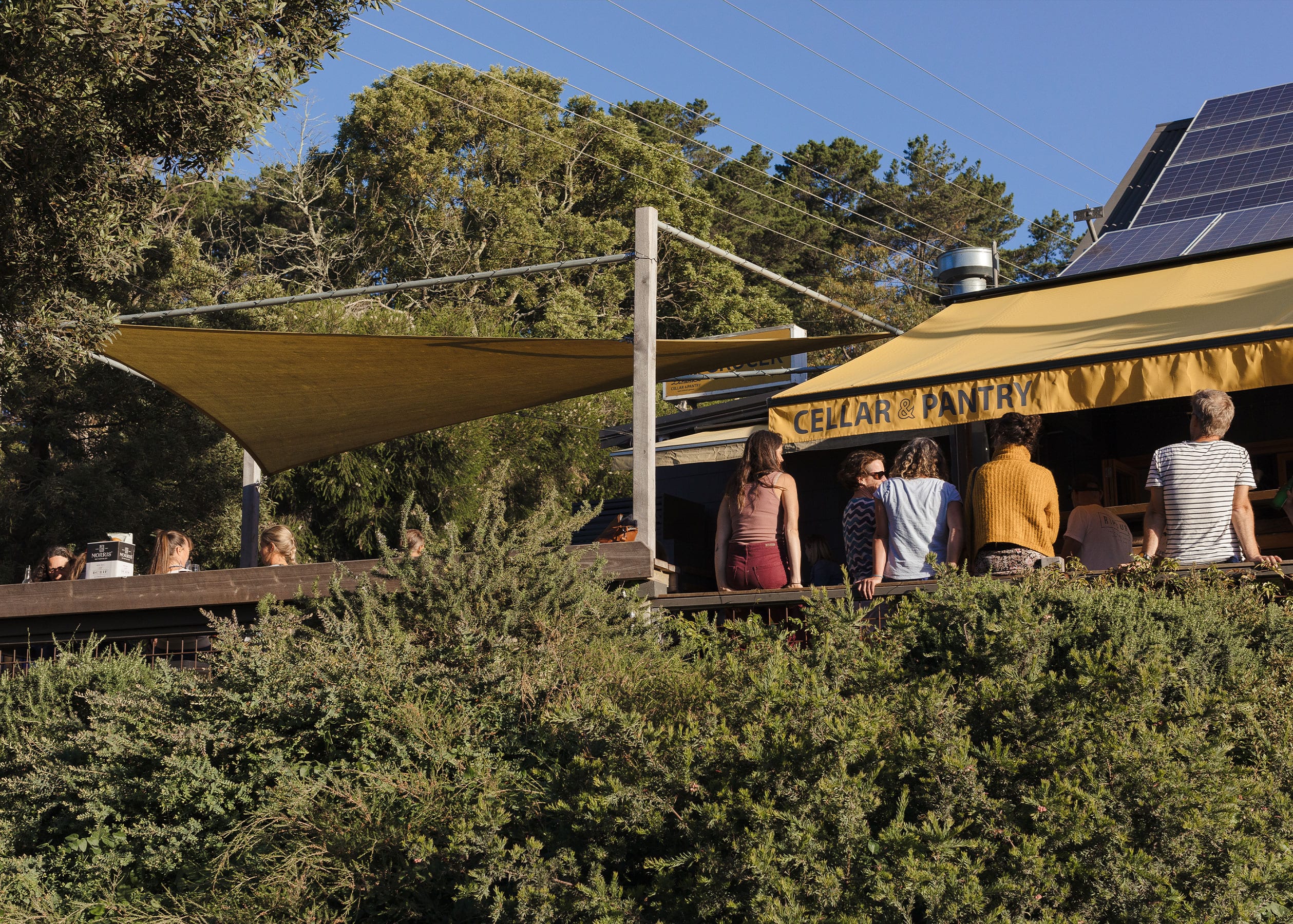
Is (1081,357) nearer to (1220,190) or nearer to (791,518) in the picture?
(791,518)

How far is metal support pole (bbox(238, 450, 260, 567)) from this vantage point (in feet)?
30.4

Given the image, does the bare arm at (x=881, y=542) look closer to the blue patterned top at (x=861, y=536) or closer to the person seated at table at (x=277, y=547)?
the blue patterned top at (x=861, y=536)

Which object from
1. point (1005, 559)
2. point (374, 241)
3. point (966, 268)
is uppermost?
point (374, 241)

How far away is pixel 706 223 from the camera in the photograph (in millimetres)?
33188

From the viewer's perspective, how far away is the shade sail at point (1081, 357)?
19.5ft

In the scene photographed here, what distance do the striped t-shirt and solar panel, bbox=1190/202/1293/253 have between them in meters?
3.27

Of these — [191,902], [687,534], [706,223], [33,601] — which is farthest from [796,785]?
[706,223]

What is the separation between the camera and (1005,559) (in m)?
5.64

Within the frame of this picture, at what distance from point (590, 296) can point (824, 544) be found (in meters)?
23.6

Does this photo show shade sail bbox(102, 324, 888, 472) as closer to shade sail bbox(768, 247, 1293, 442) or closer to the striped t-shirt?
shade sail bbox(768, 247, 1293, 442)

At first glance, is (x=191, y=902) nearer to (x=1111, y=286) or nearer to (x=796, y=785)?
(x=796, y=785)

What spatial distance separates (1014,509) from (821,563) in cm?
197

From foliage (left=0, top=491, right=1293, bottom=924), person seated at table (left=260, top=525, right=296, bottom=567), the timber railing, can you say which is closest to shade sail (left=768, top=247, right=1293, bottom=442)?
the timber railing

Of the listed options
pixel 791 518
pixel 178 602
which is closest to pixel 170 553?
pixel 178 602
